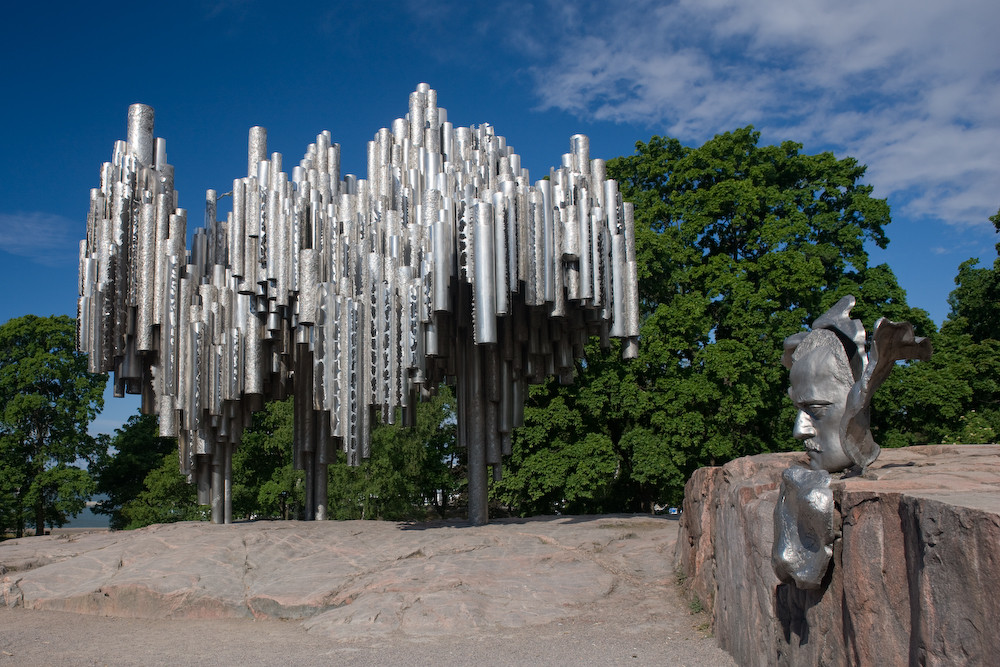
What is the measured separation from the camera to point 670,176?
892 inches

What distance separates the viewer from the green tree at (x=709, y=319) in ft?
63.6

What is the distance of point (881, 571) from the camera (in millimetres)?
4715

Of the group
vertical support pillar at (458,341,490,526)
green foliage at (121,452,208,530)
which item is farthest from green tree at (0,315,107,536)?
vertical support pillar at (458,341,490,526)

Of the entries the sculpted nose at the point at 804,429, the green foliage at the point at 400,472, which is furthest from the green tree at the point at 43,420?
the sculpted nose at the point at 804,429

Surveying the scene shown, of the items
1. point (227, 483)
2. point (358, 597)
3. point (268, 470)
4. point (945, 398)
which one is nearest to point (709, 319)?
point (945, 398)

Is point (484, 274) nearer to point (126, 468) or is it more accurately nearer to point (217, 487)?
point (217, 487)

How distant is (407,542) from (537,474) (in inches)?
362

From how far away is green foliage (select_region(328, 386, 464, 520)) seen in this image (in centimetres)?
2528

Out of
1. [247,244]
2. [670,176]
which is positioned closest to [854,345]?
[247,244]

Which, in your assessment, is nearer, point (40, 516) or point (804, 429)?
point (804, 429)

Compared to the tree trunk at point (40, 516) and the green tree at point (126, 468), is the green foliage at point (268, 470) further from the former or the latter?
the tree trunk at point (40, 516)

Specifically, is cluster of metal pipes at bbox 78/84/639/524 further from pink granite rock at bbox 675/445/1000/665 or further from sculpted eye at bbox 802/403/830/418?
sculpted eye at bbox 802/403/830/418

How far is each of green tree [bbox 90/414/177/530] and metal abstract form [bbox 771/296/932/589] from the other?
2689 cm

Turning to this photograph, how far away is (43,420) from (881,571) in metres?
28.5
